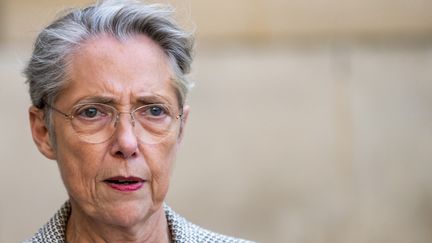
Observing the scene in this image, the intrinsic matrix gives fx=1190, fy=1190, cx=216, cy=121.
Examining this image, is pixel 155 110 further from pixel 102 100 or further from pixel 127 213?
pixel 127 213

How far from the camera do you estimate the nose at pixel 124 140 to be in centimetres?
377

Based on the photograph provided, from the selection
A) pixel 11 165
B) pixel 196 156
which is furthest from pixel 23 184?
pixel 196 156

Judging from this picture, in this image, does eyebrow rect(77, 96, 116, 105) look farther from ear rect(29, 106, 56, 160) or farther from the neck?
the neck

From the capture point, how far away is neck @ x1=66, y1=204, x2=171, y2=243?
395cm

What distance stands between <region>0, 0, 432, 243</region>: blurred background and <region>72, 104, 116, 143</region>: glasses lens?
293cm

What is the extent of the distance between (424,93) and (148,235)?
338cm

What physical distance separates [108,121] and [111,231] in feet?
1.24

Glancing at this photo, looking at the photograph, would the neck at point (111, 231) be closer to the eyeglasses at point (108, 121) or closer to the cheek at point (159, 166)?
the cheek at point (159, 166)

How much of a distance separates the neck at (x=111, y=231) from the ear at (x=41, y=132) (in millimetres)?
214

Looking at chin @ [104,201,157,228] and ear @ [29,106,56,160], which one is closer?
chin @ [104,201,157,228]

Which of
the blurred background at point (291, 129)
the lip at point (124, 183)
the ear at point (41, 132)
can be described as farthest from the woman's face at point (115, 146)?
the blurred background at point (291, 129)

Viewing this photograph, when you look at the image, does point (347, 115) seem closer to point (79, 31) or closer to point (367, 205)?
point (367, 205)

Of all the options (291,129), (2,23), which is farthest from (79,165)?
(291,129)

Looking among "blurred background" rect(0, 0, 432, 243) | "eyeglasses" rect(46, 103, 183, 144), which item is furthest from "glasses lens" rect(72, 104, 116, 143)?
"blurred background" rect(0, 0, 432, 243)
